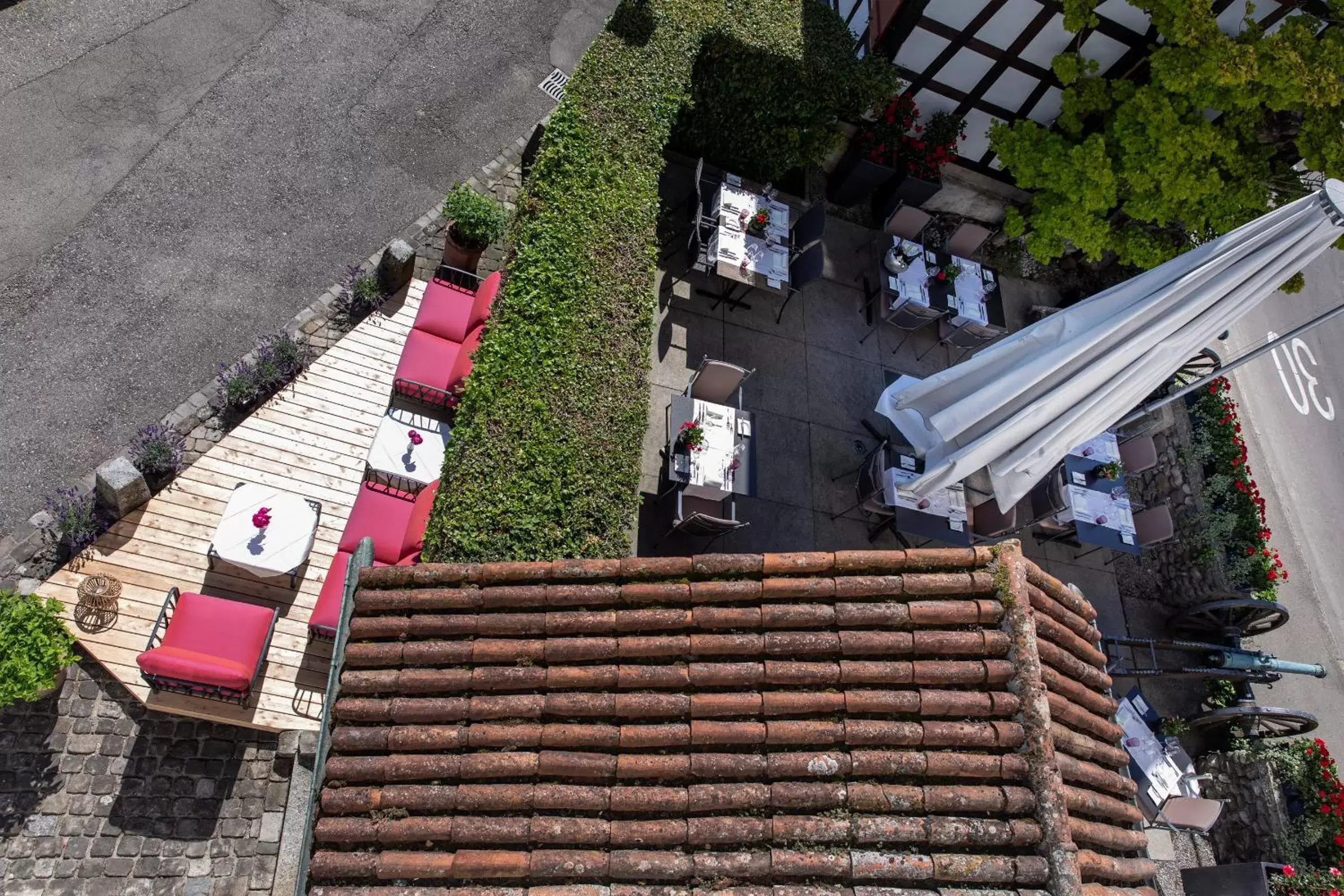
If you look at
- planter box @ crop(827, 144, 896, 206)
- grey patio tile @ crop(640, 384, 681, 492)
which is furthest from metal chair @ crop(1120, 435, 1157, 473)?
grey patio tile @ crop(640, 384, 681, 492)

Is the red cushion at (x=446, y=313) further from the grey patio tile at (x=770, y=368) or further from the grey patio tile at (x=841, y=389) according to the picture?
the grey patio tile at (x=841, y=389)

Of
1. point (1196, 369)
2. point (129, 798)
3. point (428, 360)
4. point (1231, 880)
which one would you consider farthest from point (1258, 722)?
point (129, 798)

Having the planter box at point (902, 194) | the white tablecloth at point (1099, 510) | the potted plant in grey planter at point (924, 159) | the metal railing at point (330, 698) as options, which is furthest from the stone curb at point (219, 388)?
the white tablecloth at point (1099, 510)

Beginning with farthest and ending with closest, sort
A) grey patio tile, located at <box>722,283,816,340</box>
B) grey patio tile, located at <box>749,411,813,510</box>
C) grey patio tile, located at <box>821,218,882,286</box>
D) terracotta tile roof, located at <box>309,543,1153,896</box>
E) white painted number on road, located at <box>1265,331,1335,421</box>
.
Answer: white painted number on road, located at <box>1265,331,1335,421</box>
grey patio tile, located at <box>821,218,882,286</box>
grey patio tile, located at <box>722,283,816,340</box>
grey patio tile, located at <box>749,411,813,510</box>
terracotta tile roof, located at <box>309,543,1153,896</box>

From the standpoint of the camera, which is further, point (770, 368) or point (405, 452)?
point (770, 368)

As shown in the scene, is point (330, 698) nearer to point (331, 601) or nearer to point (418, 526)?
point (331, 601)

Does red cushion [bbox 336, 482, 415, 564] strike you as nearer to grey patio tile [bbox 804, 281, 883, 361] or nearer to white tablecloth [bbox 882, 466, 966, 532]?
white tablecloth [bbox 882, 466, 966, 532]
